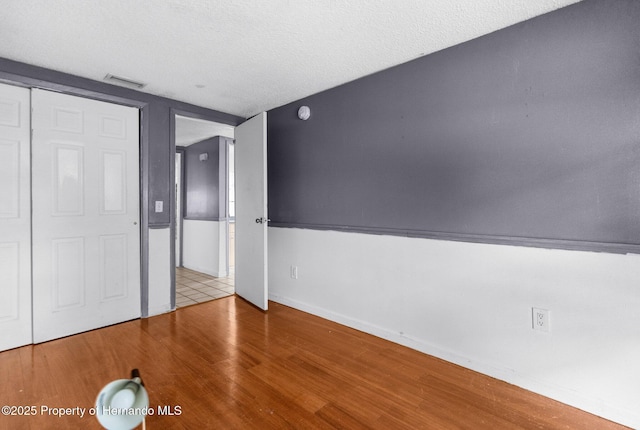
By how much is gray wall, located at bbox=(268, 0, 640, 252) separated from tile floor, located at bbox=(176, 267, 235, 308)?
2042mm

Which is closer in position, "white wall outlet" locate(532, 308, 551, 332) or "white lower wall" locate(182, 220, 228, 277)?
"white wall outlet" locate(532, 308, 551, 332)

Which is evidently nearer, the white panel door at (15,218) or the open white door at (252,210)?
the white panel door at (15,218)

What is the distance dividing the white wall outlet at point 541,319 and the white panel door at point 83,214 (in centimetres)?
339

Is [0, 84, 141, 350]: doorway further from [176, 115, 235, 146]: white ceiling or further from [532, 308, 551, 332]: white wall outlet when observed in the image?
[532, 308, 551, 332]: white wall outlet

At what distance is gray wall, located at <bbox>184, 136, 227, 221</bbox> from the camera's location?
4.82m

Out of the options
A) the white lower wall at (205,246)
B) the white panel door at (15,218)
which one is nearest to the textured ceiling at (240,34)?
the white panel door at (15,218)

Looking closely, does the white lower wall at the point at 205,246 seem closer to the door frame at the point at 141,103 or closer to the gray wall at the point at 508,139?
the door frame at the point at 141,103

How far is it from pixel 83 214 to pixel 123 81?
4.18ft

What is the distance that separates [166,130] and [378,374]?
3083mm

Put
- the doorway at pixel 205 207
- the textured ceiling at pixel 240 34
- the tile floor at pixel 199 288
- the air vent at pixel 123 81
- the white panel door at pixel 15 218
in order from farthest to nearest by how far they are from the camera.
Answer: the doorway at pixel 205 207, the tile floor at pixel 199 288, the air vent at pixel 123 81, the white panel door at pixel 15 218, the textured ceiling at pixel 240 34

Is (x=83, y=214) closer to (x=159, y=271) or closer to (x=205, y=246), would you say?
(x=159, y=271)

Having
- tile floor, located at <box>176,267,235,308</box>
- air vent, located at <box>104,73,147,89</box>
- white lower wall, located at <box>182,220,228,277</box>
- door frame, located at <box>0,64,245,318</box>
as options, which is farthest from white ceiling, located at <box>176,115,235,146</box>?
tile floor, located at <box>176,267,235,308</box>

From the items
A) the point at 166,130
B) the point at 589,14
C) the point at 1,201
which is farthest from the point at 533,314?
the point at 1,201

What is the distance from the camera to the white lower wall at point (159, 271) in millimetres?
3107
